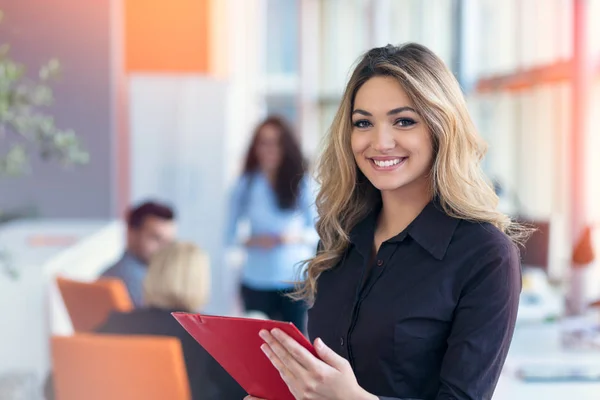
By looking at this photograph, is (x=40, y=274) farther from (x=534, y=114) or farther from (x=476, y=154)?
(x=534, y=114)

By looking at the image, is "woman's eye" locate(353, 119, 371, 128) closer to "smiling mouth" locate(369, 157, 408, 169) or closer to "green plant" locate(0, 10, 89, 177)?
"smiling mouth" locate(369, 157, 408, 169)

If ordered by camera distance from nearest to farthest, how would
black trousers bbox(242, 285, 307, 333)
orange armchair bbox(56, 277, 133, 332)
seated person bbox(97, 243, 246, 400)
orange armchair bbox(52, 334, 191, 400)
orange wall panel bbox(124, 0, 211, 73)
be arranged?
orange armchair bbox(52, 334, 191, 400) → seated person bbox(97, 243, 246, 400) → orange armchair bbox(56, 277, 133, 332) → black trousers bbox(242, 285, 307, 333) → orange wall panel bbox(124, 0, 211, 73)

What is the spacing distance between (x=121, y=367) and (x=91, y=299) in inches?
32.2

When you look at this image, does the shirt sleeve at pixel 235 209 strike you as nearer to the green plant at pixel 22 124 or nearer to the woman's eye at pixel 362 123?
the green plant at pixel 22 124

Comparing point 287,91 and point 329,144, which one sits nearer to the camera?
point 329,144

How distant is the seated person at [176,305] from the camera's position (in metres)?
2.68

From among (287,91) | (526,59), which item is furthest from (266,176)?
(287,91)

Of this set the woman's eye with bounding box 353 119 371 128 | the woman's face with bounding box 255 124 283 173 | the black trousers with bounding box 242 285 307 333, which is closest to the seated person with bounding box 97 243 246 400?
the woman's eye with bounding box 353 119 371 128

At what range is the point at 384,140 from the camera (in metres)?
1.56

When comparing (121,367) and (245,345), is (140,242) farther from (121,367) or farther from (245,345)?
(245,345)

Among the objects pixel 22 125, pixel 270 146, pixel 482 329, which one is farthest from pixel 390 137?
pixel 270 146

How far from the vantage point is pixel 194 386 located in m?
2.63

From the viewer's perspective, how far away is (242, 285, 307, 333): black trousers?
14.4ft

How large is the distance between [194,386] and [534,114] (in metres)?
4.13
